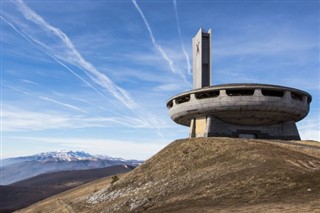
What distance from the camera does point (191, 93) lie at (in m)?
47.2

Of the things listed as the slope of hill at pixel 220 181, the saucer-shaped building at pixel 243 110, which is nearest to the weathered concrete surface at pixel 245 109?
the saucer-shaped building at pixel 243 110

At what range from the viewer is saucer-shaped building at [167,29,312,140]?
144 feet

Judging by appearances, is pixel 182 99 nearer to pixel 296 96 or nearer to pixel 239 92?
pixel 239 92

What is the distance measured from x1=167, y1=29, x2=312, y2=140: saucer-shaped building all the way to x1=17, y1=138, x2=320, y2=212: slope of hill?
740 centimetres

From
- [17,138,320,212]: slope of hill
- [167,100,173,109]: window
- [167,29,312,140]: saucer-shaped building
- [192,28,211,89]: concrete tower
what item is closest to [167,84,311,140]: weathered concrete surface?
Result: [167,29,312,140]: saucer-shaped building

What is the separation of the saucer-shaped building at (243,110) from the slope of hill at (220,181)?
740 cm

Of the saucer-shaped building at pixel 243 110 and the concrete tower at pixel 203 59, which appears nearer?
the saucer-shaped building at pixel 243 110

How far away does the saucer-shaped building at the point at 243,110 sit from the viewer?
44031 millimetres

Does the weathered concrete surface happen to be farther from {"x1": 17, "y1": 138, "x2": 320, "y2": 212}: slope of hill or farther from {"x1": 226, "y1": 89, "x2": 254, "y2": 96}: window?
{"x1": 17, "y1": 138, "x2": 320, "y2": 212}: slope of hill

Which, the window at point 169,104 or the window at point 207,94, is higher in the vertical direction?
the window at point 169,104

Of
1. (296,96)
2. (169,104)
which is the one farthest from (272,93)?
(169,104)

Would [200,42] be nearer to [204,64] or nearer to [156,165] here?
[204,64]

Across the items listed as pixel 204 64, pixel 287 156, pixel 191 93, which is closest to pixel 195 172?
pixel 287 156

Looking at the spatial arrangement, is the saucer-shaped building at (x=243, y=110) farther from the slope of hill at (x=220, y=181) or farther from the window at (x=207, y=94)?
the slope of hill at (x=220, y=181)
